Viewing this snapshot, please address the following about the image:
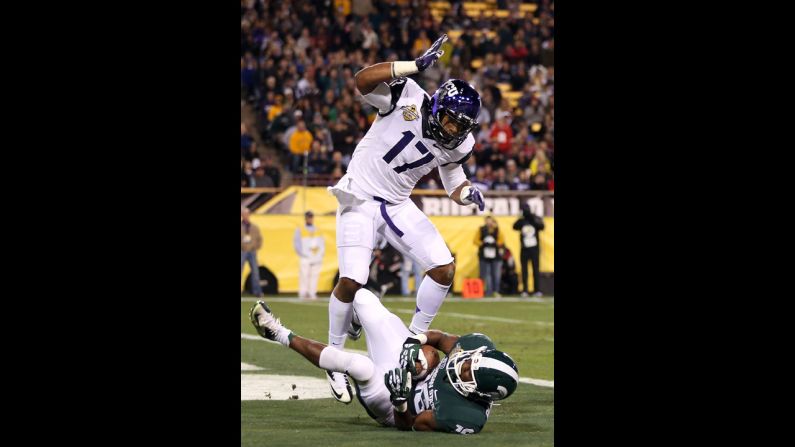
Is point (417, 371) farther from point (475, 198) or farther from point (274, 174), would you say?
point (274, 174)

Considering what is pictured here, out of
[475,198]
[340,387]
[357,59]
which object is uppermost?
[357,59]

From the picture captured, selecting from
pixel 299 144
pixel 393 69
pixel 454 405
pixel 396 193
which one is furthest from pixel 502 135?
pixel 454 405

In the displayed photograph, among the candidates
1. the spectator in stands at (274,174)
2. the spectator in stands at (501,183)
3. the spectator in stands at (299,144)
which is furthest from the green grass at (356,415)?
the spectator in stands at (299,144)

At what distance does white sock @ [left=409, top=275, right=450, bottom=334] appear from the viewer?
8.89 meters

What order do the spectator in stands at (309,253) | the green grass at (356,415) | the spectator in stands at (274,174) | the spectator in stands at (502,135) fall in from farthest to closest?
the spectator in stands at (502,135) → the spectator in stands at (274,174) → the spectator in stands at (309,253) → the green grass at (356,415)

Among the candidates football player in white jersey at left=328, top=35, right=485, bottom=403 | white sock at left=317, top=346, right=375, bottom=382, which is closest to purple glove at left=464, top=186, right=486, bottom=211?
football player in white jersey at left=328, top=35, right=485, bottom=403

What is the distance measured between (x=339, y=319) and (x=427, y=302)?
2.25ft

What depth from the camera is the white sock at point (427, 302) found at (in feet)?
29.2

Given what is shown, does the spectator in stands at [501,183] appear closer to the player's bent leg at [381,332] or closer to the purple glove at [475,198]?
the purple glove at [475,198]

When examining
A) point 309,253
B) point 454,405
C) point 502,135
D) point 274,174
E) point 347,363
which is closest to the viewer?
point 454,405

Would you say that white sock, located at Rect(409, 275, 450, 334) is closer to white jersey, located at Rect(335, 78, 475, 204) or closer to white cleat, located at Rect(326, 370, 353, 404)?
white jersey, located at Rect(335, 78, 475, 204)

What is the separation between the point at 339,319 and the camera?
28.7ft
